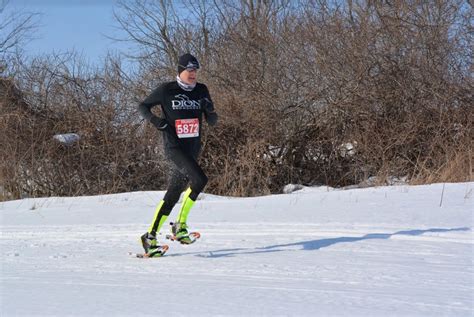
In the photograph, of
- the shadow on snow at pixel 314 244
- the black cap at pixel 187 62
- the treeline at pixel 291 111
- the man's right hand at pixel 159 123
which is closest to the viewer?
the shadow on snow at pixel 314 244

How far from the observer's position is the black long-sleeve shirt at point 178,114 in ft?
22.3

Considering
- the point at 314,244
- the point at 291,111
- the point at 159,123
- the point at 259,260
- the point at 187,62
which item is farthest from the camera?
the point at 291,111

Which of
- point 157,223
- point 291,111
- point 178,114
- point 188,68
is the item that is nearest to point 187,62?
point 188,68

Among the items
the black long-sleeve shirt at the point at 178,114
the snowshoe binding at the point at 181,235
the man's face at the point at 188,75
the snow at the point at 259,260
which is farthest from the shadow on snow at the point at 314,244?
the man's face at the point at 188,75

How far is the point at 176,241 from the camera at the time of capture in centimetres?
727

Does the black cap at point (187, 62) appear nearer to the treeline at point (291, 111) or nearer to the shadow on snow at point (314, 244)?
the shadow on snow at point (314, 244)

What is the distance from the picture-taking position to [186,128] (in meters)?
6.83

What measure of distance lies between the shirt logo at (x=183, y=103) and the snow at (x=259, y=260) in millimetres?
1418

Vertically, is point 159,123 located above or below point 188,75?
below

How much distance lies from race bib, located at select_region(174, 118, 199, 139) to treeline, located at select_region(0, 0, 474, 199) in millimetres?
7903

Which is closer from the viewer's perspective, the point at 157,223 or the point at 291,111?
the point at 157,223

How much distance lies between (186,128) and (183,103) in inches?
9.9

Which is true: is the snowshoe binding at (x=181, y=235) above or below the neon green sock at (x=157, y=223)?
below

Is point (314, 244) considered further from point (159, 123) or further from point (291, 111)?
point (291, 111)
